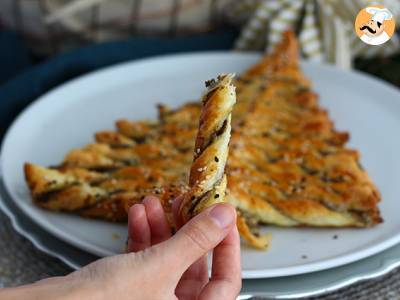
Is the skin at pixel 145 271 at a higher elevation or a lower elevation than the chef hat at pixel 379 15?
lower

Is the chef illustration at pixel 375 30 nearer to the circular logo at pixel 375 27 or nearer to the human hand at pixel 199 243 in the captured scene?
the circular logo at pixel 375 27

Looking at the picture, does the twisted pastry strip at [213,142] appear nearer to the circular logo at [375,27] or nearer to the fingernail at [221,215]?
the fingernail at [221,215]

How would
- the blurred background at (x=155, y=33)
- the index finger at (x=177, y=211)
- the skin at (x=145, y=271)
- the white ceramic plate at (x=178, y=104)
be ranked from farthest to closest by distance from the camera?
the blurred background at (x=155, y=33) < the white ceramic plate at (x=178, y=104) < the index finger at (x=177, y=211) < the skin at (x=145, y=271)

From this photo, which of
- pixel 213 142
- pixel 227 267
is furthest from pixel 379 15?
pixel 227 267

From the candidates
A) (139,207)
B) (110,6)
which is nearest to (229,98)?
(139,207)

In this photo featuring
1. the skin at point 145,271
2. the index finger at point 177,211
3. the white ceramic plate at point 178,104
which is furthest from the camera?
the white ceramic plate at point 178,104

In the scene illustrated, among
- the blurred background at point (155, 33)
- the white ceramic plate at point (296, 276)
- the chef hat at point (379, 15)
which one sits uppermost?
the blurred background at point (155, 33)

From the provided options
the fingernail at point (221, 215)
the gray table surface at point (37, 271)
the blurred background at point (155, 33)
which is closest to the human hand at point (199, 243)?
the fingernail at point (221, 215)

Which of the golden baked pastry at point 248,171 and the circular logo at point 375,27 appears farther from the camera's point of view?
the golden baked pastry at point 248,171
